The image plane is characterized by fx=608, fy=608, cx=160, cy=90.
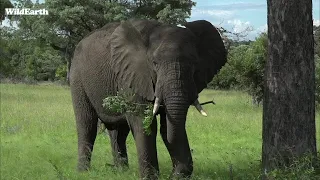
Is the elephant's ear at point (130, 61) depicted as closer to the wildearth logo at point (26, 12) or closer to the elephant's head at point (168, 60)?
the elephant's head at point (168, 60)

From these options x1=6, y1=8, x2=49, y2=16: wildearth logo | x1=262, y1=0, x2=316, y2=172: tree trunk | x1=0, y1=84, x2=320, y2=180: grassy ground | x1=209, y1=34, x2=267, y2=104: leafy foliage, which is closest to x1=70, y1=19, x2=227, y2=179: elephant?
x1=0, y1=84, x2=320, y2=180: grassy ground

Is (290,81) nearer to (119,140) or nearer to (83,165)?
(83,165)

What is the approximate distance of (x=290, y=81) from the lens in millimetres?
6746

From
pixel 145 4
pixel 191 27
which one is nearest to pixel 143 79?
pixel 191 27

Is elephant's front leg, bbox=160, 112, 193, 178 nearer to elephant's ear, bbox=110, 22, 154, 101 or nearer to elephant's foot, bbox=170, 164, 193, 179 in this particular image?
elephant's foot, bbox=170, 164, 193, 179

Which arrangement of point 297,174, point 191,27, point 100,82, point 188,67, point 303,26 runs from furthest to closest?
1. point 100,82
2. point 191,27
3. point 188,67
4. point 303,26
5. point 297,174

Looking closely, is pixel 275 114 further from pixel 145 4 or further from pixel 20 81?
pixel 20 81

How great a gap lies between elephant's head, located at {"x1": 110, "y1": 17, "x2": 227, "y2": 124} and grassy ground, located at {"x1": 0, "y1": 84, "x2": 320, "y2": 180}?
121 centimetres

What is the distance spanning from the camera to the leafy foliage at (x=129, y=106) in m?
7.37

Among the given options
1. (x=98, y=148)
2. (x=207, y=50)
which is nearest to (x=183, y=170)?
(x=207, y=50)

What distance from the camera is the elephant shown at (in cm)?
719

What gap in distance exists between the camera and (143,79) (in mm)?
7820

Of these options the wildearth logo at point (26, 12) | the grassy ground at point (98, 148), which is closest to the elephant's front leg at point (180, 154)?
the grassy ground at point (98, 148)

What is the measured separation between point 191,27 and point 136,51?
3.00 ft
